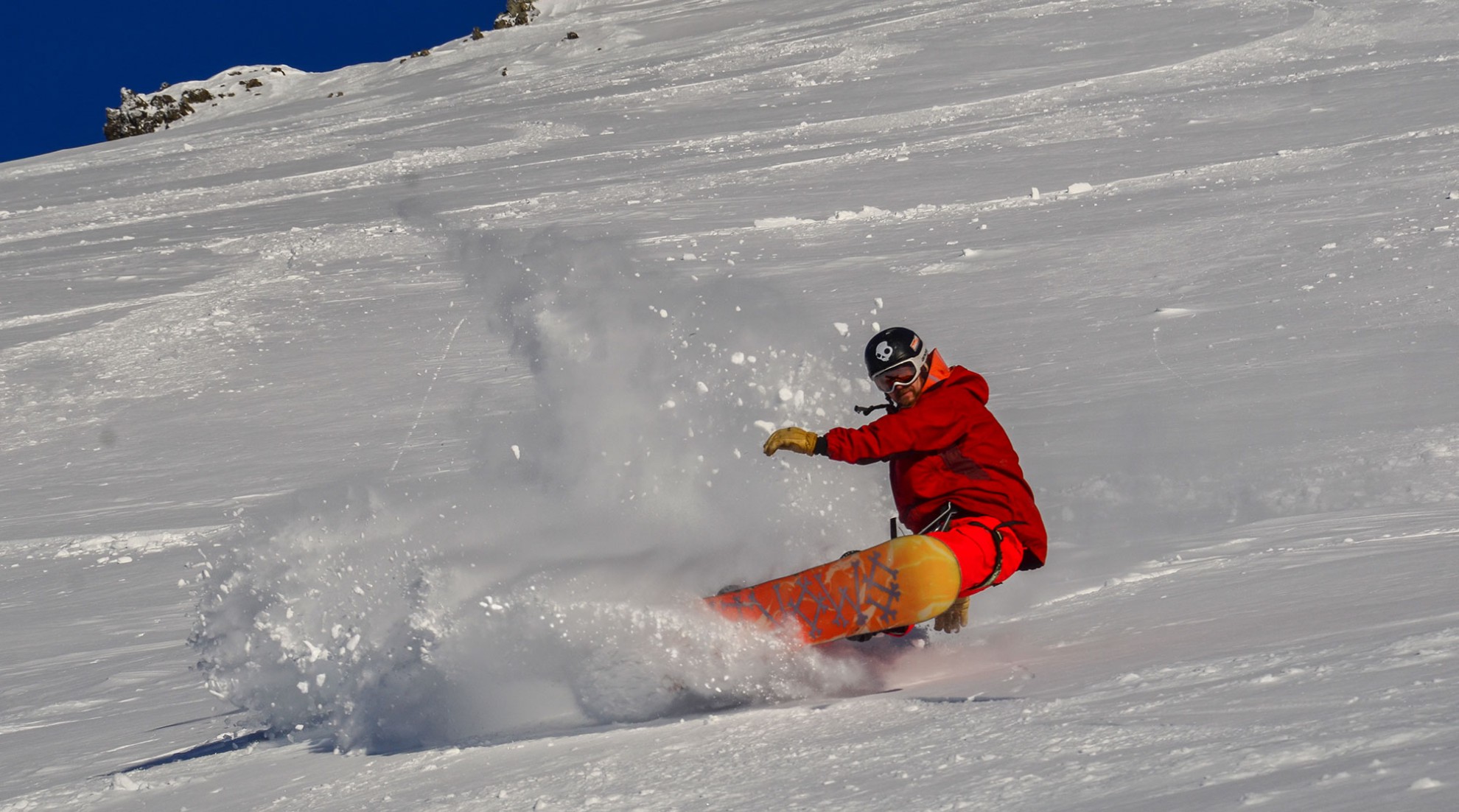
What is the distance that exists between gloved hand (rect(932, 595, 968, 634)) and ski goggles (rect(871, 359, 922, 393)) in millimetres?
794

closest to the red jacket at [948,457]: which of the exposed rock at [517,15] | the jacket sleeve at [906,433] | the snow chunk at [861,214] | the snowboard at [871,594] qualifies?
the jacket sleeve at [906,433]

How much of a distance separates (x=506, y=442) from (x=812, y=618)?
4.67m

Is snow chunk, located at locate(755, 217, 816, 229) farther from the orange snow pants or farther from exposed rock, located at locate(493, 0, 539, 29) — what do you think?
exposed rock, located at locate(493, 0, 539, 29)

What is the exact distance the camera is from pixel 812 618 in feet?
15.4

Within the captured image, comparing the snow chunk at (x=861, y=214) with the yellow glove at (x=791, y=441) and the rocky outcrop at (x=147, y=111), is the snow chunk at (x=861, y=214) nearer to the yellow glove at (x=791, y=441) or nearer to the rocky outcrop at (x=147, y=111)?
the yellow glove at (x=791, y=441)

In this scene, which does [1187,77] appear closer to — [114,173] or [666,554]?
[666,554]

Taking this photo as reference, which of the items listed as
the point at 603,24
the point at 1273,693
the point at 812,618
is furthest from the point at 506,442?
the point at 603,24

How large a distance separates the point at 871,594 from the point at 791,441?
576 mm

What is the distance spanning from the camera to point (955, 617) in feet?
16.1

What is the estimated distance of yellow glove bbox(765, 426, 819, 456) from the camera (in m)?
4.74

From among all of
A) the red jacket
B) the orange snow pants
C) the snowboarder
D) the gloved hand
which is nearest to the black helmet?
the snowboarder

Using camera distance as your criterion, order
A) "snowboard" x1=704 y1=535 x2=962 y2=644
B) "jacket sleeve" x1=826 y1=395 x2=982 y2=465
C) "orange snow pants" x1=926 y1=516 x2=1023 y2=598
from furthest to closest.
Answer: "jacket sleeve" x1=826 y1=395 x2=982 y2=465 → "orange snow pants" x1=926 y1=516 x2=1023 y2=598 → "snowboard" x1=704 y1=535 x2=962 y2=644

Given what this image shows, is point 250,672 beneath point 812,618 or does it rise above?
above

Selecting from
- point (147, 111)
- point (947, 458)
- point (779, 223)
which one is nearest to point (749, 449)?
point (947, 458)
